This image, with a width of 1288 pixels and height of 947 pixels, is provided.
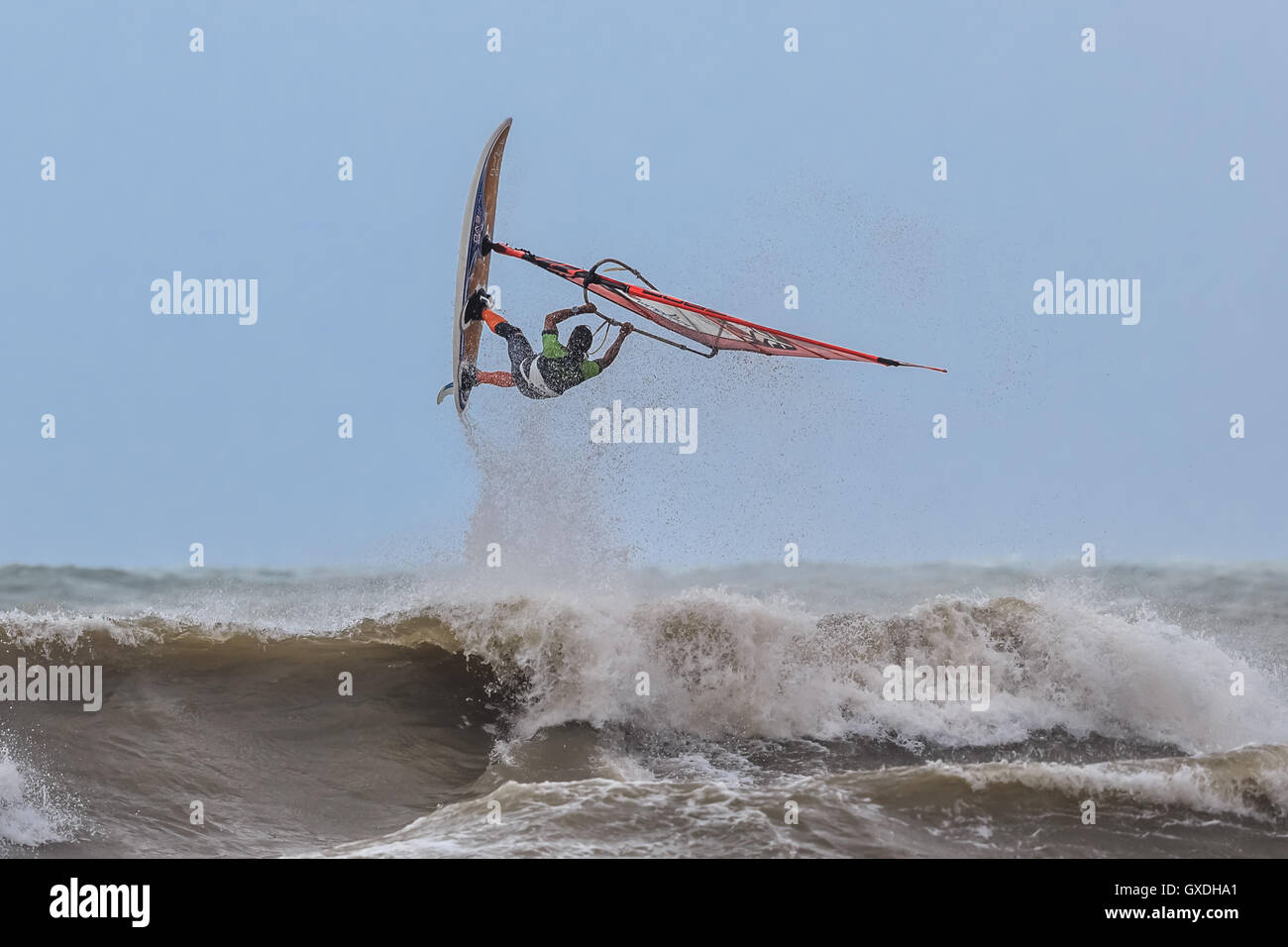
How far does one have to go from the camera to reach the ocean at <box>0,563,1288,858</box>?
4.97 meters

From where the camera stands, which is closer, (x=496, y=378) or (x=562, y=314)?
(x=562, y=314)

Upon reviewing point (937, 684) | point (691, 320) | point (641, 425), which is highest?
point (691, 320)

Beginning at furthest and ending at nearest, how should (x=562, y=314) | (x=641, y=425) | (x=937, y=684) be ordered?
(x=937, y=684) < (x=641, y=425) < (x=562, y=314)

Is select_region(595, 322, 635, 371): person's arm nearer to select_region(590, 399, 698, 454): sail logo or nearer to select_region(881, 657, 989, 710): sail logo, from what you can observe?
select_region(590, 399, 698, 454): sail logo

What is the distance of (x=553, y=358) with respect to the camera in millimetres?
6535

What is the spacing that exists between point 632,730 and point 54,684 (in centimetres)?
449

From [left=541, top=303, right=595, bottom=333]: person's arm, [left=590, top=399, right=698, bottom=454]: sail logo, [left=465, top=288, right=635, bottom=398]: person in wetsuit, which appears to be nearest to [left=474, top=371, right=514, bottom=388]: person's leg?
[left=465, top=288, right=635, bottom=398]: person in wetsuit

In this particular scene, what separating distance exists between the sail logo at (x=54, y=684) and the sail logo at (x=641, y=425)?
4285 millimetres

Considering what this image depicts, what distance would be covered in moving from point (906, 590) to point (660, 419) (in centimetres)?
915

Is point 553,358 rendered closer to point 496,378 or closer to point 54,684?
point 496,378

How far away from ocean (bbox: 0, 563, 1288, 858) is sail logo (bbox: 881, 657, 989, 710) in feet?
0.16

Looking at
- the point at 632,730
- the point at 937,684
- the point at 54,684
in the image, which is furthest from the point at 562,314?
the point at 54,684

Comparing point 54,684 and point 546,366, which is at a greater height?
point 546,366

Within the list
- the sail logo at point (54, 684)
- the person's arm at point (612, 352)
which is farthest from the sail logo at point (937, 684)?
the sail logo at point (54, 684)
